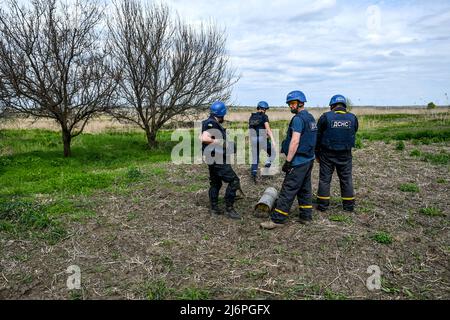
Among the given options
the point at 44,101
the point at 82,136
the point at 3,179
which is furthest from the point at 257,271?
the point at 82,136

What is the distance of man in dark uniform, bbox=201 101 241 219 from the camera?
6.32 m

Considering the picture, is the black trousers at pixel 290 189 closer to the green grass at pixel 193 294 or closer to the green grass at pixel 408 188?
the green grass at pixel 193 294

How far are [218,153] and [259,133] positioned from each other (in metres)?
3.12

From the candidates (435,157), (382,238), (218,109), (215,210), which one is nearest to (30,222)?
(215,210)

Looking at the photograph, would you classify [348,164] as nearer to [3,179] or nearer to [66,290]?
[66,290]

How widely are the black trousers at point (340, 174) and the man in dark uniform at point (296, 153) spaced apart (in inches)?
34.4

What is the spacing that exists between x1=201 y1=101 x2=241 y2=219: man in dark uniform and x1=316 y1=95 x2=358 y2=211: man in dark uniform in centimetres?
174

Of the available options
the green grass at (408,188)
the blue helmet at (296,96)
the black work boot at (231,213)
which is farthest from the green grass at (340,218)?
the green grass at (408,188)

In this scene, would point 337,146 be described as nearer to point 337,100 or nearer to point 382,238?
point 337,100

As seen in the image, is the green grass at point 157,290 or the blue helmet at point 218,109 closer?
the green grass at point 157,290

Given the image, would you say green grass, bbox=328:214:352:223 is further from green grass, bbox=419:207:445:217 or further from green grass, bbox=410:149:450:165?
green grass, bbox=410:149:450:165

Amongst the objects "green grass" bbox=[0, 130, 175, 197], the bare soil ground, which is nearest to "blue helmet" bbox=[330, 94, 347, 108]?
the bare soil ground

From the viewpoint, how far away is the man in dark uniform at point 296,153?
6031 mm
